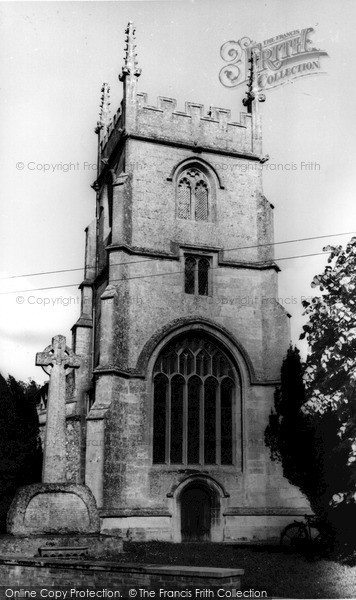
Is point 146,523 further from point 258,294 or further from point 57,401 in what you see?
point 258,294

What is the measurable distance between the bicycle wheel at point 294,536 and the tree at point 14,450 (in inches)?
326

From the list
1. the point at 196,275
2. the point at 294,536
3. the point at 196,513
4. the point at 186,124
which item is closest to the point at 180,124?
the point at 186,124

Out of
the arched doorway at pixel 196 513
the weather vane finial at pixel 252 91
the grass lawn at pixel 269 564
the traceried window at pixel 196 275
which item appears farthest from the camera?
the weather vane finial at pixel 252 91

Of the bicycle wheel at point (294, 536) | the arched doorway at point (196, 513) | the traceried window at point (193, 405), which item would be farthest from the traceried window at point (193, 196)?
the bicycle wheel at point (294, 536)

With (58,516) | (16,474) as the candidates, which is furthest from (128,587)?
(16,474)

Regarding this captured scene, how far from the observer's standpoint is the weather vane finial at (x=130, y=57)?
2469cm

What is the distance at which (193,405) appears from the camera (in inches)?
898

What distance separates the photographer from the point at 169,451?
22.0 m

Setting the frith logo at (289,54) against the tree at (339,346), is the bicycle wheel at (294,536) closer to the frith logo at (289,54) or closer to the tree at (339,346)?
the tree at (339,346)

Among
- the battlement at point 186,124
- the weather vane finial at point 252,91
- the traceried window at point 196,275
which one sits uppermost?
the weather vane finial at point 252,91

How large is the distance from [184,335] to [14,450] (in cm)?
661

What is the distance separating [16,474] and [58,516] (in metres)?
6.90

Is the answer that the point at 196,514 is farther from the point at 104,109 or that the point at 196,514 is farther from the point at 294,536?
the point at 104,109

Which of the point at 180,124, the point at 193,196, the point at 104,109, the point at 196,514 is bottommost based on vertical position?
the point at 196,514
